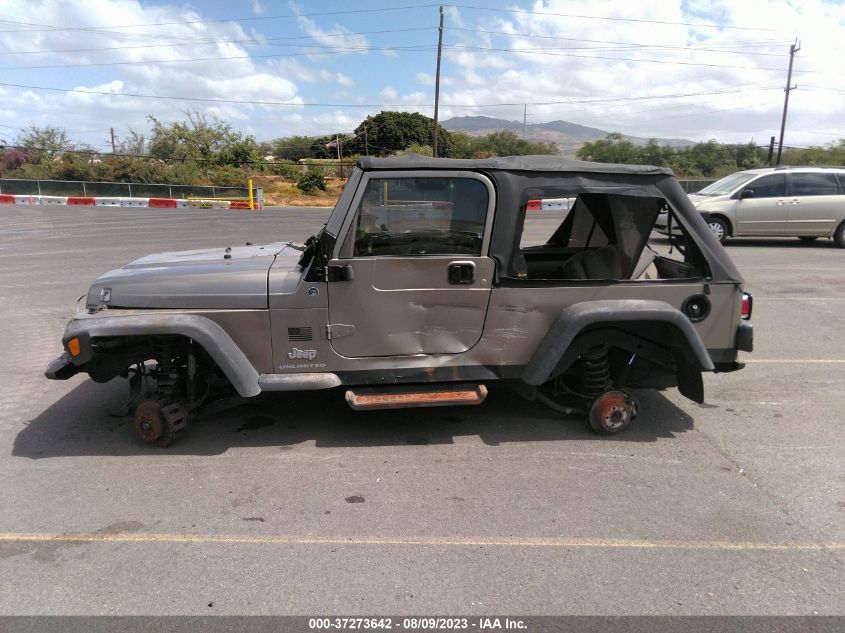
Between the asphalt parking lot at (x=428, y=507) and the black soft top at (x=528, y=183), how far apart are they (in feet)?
4.27

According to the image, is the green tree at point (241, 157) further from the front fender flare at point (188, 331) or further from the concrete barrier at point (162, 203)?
the front fender flare at point (188, 331)

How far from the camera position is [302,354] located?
152 inches

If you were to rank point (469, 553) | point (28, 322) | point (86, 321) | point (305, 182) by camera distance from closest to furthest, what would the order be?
point (469, 553) < point (86, 321) < point (28, 322) < point (305, 182)

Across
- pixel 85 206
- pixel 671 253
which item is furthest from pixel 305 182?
pixel 671 253

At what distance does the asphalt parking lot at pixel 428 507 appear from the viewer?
8.55 ft

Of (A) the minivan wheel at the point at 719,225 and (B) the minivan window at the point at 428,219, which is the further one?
(A) the minivan wheel at the point at 719,225

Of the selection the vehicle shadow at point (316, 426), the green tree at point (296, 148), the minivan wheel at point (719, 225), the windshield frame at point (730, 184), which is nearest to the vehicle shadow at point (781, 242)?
the minivan wheel at point (719, 225)

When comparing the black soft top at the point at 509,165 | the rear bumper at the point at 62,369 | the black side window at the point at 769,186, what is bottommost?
the rear bumper at the point at 62,369

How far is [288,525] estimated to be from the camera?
3117mm

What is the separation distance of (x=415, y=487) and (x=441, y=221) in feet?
5.72

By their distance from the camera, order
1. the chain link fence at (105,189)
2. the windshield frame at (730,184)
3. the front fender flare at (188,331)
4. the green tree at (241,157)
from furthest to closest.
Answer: the green tree at (241,157)
the chain link fence at (105,189)
the windshield frame at (730,184)
the front fender flare at (188,331)

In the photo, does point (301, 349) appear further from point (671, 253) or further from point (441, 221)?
point (671, 253)

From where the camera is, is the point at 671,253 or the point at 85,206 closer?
the point at 671,253

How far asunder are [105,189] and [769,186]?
30.6 metres
